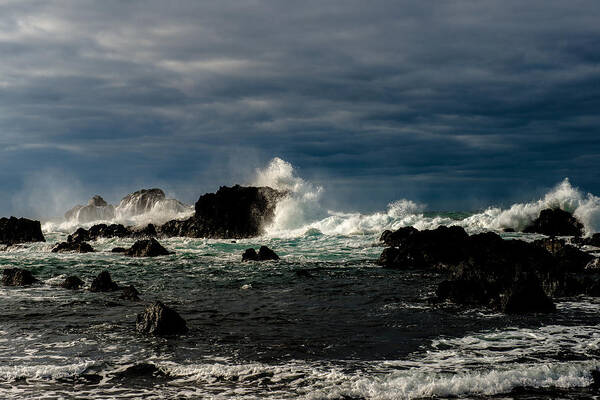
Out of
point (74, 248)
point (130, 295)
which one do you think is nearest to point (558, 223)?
point (74, 248)

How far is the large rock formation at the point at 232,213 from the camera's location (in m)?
54.2

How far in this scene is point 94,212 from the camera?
316ft

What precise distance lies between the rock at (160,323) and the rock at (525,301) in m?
7.60

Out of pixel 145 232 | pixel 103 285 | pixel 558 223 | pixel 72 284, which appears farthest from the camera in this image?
pixel 145 232

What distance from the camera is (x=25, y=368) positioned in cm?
945

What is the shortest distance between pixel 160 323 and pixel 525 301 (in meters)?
8.50

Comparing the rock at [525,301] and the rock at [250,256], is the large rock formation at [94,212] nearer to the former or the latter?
the rock at [250,256]

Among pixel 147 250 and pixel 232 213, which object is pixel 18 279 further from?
pixel 232 213

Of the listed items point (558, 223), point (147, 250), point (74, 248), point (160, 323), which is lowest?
point (160, 323)

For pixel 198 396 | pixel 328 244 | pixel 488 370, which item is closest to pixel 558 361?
pixel 488 370

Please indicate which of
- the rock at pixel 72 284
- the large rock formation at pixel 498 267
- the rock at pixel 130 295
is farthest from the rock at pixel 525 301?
the rock at pixel 72 284

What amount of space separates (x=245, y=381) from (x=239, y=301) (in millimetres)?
8094

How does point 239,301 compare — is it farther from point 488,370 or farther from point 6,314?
point 488,370

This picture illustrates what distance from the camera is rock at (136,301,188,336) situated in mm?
A: 11922
